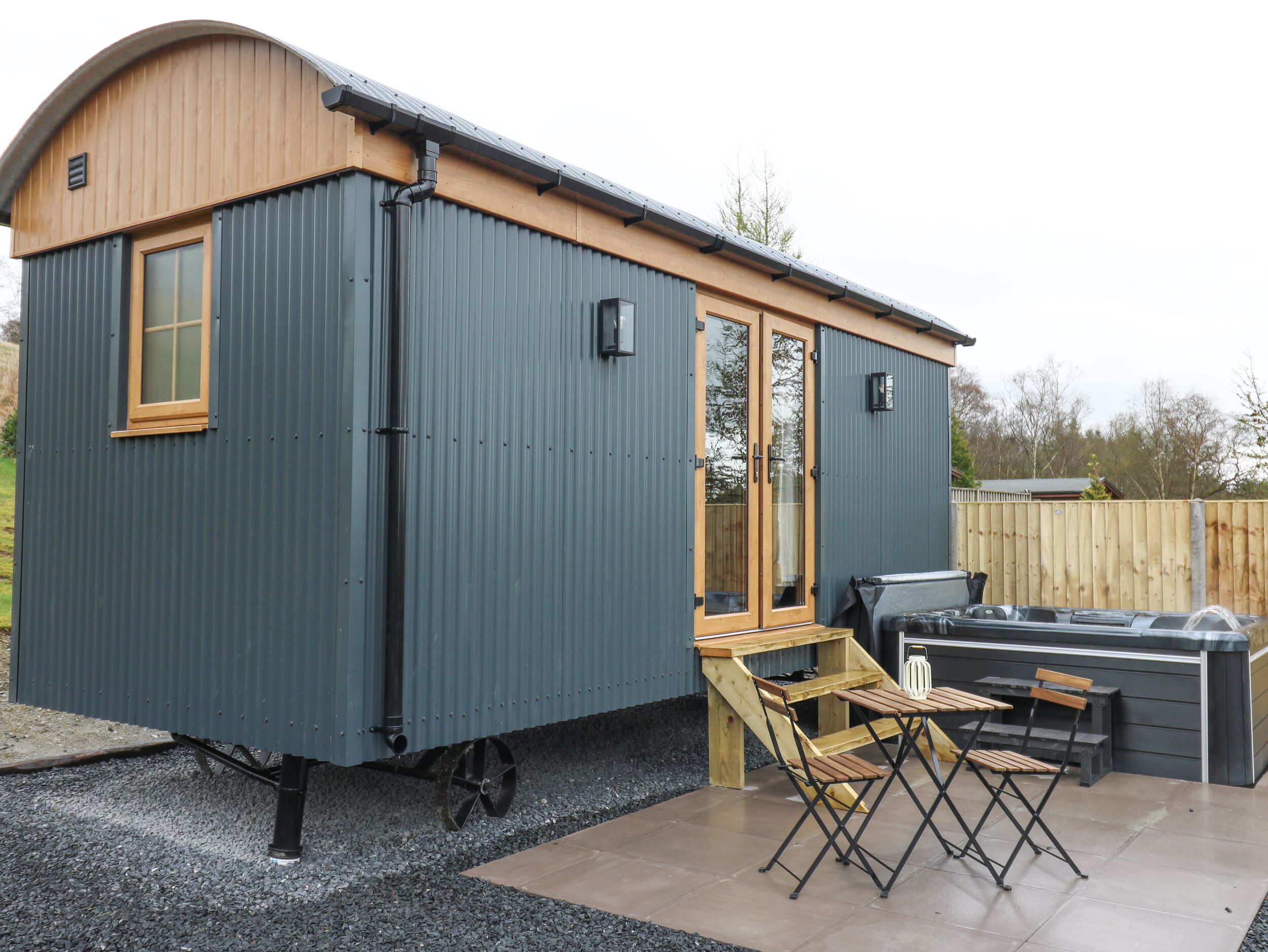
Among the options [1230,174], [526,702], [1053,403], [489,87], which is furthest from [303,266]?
[1053,403]

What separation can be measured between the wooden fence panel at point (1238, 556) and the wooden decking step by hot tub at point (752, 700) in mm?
3123

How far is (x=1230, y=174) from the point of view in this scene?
67.1 ft

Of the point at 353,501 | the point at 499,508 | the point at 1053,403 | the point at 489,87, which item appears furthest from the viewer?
the point at 1053,403

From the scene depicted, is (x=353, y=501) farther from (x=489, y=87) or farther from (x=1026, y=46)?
(x=489, y=87)

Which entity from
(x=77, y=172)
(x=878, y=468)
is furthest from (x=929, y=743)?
(x=77, y=172)

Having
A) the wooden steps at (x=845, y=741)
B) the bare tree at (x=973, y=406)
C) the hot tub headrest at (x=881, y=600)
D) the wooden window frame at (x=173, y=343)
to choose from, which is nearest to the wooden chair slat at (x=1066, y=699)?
the wooden steps at (x=845, y=741)

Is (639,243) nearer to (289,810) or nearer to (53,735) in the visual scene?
(289,810)

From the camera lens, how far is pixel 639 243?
197 inches

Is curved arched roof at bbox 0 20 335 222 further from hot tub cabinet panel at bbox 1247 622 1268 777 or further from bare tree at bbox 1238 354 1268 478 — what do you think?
bare tree at bbox 1238 354 1268 478

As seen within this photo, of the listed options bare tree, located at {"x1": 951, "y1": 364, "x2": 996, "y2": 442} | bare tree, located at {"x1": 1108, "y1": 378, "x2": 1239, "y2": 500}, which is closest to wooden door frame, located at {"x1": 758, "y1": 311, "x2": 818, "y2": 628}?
bare tree, located at {"x1": 1108, "y1": 378, "x2": 1239, "y2": 500}

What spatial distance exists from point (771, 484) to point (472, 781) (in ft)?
8.32

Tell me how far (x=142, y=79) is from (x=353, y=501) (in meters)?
2.43

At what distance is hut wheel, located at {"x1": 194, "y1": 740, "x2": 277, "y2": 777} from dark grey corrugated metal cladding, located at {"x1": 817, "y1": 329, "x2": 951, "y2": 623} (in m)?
3.43

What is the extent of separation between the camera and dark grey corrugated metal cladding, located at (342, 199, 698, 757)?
385cm
